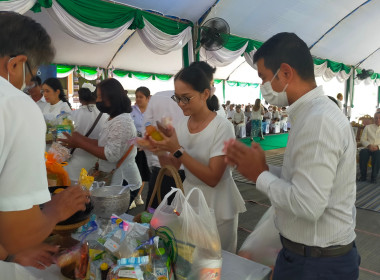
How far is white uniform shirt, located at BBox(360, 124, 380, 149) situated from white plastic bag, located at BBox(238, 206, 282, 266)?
4444 mm

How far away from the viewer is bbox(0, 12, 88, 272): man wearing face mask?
662mm

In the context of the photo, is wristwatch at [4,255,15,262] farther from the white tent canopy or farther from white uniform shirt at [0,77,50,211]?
the white tent canopy

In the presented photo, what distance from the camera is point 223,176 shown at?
4.87 feet

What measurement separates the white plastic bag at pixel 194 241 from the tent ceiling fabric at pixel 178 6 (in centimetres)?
457

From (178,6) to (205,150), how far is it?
4471 mm

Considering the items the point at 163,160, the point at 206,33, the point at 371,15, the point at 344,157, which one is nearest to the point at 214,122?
the point at 163,160

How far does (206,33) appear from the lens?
5.59 meters

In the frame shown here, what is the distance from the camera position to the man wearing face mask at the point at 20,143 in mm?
662

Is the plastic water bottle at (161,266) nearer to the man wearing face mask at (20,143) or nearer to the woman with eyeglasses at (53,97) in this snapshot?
the man wearing face mask at (20,143)

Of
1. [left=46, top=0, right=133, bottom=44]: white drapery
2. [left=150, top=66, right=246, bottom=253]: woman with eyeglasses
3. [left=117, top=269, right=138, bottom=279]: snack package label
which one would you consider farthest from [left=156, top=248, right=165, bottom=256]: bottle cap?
[left=46, top=0, right=133, bottom=44]: white drapery

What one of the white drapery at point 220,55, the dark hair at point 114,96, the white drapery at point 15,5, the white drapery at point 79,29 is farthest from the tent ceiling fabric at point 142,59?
the dark hair at point 114,96

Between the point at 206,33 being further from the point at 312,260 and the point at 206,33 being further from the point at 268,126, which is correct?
the point at 268,126

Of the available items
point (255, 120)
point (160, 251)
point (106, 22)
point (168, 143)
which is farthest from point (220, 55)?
point (160, 251)

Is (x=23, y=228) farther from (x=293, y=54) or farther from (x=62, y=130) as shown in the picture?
(x=62, y=130)
